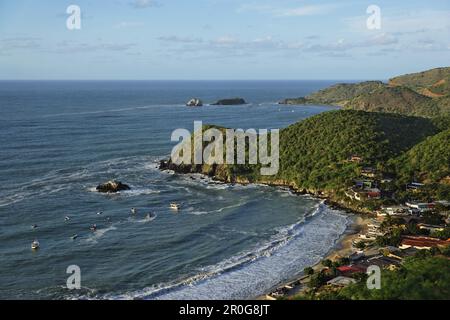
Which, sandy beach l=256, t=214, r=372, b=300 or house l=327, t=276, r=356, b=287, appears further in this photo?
sandy beach l=256, t=214, r=372, b=300

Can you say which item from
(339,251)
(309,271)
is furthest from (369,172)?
(309,271)

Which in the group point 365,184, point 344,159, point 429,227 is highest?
point 344,159

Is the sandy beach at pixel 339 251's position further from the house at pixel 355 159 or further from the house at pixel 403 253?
the house at pixel 355 159

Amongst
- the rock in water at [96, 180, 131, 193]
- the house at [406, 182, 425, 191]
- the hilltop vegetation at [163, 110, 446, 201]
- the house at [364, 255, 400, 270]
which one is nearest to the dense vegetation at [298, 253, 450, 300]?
the house at [364, 255, 400, 270]

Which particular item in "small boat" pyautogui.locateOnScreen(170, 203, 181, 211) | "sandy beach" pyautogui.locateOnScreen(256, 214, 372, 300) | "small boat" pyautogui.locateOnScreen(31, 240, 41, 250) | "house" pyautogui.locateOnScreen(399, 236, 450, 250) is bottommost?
"sandy beach" pyautogui.locateOnScreen(256, 214, 372, 300)

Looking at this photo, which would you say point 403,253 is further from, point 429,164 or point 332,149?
point 332,149

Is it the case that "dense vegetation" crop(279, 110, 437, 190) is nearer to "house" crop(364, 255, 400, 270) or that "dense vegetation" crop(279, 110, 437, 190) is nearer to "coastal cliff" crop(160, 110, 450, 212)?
"coastal cliff" crop(160, 110, 450, 212)

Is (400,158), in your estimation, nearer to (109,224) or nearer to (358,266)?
(358,266)
